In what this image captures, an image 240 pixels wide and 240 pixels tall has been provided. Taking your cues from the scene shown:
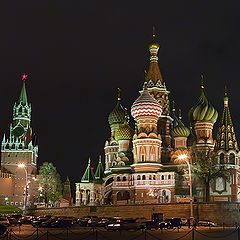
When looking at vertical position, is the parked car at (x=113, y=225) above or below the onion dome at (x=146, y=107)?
below

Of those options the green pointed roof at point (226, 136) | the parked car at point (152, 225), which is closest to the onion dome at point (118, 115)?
the green pointed roof at point (226, 136)

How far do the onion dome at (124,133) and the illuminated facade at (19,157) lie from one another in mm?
31259

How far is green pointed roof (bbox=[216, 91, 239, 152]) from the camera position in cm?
7769

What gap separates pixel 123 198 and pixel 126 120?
1785 centimetres

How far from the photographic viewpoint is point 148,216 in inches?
2454

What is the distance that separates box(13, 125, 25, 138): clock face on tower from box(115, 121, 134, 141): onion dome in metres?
39.7

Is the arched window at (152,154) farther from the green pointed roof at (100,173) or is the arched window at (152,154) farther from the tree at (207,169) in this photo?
the green pointed roof at (100,173)

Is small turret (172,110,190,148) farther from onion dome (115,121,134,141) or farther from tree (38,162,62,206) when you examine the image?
tree (38,162,62,206)

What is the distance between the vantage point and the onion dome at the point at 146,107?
79.2 meters

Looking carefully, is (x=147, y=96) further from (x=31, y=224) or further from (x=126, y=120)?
(x=31, y=224)

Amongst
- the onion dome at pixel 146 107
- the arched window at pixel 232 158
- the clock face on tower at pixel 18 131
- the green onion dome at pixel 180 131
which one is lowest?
the arched window at pixel 232 158

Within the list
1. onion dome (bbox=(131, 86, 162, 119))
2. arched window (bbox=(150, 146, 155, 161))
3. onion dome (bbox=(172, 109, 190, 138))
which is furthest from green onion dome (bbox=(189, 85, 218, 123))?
arched window (bbox=(150, 146, 155, 161))

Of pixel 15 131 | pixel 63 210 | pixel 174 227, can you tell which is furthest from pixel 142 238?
pixel 15 131

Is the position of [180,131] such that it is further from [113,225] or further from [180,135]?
[113,225]
